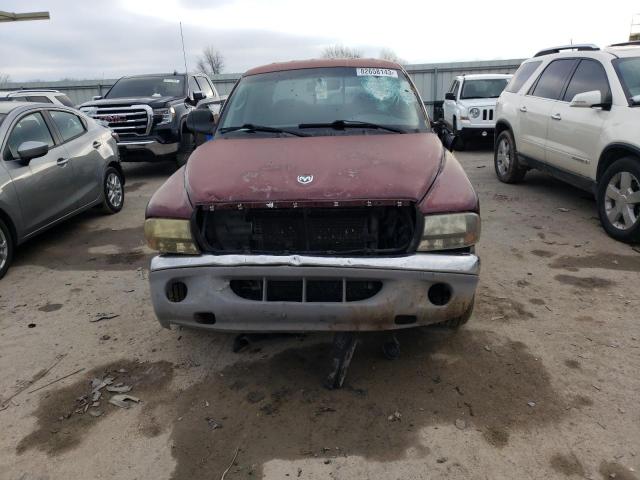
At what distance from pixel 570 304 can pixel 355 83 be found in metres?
2.44

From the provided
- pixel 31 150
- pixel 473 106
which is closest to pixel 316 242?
pixel 31 150

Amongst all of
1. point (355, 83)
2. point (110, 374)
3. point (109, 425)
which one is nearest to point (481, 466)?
point (109, 425)

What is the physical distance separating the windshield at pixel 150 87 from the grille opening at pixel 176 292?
8558mm

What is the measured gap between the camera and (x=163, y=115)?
9562mm

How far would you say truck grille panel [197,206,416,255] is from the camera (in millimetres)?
2816

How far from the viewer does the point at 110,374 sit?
325 centimetres

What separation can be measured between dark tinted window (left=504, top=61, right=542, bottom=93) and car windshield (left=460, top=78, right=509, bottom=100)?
15.3ft

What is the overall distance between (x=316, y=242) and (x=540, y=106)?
5.42 metres

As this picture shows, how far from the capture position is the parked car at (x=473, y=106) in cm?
1176

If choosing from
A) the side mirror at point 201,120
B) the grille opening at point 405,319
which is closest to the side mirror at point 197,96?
the side mirror at point 201,120

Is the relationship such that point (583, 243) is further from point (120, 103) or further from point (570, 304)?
point (120, 103)

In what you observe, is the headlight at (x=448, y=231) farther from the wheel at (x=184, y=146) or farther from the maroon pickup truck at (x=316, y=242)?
the wheel at (x=184, y=146)

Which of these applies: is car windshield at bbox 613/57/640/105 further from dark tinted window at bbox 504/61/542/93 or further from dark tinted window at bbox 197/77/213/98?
dark tinted window at bbox 197/77/213/98

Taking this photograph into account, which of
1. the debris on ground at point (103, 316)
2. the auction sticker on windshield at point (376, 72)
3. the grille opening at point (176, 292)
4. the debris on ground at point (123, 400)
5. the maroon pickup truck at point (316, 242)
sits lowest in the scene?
the debris on ground at point (103, 316)
